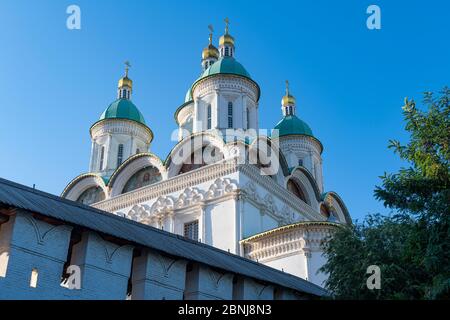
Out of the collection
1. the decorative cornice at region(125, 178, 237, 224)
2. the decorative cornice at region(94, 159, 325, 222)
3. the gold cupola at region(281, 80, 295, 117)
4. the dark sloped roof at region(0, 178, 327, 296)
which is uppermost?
the gold cupola at region(281, 80, 295, 117)

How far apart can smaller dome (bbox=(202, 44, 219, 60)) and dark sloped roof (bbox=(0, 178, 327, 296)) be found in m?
17.2

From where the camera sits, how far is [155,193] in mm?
22125

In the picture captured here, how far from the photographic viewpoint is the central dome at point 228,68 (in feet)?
78.1

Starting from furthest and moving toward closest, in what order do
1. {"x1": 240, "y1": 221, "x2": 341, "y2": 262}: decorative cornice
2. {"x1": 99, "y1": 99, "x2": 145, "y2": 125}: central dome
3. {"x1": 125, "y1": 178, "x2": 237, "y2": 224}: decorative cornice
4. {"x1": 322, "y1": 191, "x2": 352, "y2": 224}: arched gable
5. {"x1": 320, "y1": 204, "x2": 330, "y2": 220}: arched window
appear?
{"x1": 99, "y1": 99, "x2": 145, "y2": 125}: central dome → {"x1": 322, "y1": 191, "x2": 352, "y2": 224}: arched gable → {"x1": 320, "y1": 204, "x2": 330, "y2": 220}: arched window → {"x1": 125, "y1": 178, "x2": 237, "y2": 224}: decorative cornice → {"x1": 240, "y1": 221, "x2": 341, "y2": 262}: decorative cornice

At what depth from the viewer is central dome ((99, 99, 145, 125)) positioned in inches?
1057

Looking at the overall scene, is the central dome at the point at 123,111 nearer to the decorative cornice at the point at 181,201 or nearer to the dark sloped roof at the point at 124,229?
the decorative cornice at the point at 181,201

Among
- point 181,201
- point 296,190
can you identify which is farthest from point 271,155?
point 181,201

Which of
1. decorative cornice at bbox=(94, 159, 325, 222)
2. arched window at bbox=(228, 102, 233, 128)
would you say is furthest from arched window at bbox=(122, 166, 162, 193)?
arched window at bbox=(228, 102, 233, 128)

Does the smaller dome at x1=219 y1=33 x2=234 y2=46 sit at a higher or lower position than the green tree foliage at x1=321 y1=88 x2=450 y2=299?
higher

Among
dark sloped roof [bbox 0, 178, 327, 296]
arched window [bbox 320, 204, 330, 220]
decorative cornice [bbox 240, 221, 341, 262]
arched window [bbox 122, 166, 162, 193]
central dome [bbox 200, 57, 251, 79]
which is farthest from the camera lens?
arched window [bbox 320, 204, 330, 220]

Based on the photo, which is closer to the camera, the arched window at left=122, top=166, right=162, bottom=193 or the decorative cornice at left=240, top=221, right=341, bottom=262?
the decorative cornice at left=240, top=221, right=341, bottom=262

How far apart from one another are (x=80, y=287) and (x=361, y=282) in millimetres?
4570

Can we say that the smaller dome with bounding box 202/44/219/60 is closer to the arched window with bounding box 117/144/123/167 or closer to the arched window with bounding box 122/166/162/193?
the arched window with bounding box 117/144/123/167

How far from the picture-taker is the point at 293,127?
28.2 metres
